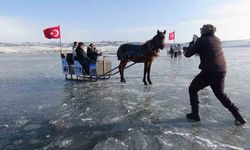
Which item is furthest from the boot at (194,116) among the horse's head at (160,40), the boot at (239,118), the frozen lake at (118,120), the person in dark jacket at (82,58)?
the person in dark jacket at (82,58)

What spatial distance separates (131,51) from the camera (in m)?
12.1

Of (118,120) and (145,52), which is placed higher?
(145,52)

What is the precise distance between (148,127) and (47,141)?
1936 mm

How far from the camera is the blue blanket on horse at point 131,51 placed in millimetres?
11508

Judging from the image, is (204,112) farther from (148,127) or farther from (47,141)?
(47,141)

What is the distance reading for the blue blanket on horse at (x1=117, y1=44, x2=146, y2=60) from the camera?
11508mm

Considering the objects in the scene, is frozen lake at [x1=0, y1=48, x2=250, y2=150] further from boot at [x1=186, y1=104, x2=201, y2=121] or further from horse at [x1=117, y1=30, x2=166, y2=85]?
horse at [x1=117, y1=30, x2=166, y2=85]

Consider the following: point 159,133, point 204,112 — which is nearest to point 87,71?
point 204,112

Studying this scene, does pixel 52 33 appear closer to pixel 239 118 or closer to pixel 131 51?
pixel 131 51

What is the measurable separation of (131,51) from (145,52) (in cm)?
113

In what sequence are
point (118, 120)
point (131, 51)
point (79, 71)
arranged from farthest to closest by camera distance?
point (79, 71), point (131, 51), point (118, 120)

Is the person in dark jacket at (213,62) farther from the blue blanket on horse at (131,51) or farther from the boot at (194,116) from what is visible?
the blue blanket on horse at (131,51)

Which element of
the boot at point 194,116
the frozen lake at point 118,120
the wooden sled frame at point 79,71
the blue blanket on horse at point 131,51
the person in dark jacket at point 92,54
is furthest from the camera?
the person in dark jacket at point 92,54

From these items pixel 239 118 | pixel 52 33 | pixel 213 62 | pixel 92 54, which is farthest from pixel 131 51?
pixel 239 118
